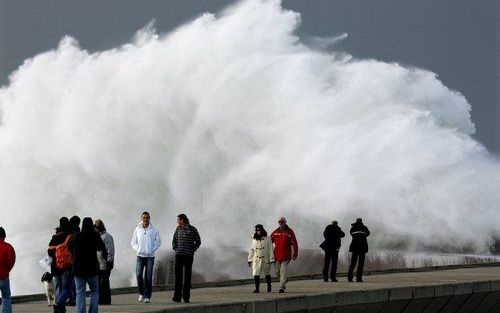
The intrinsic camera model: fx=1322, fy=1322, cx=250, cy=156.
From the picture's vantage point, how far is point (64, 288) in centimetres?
1844

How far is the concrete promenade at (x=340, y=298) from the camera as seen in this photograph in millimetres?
20109

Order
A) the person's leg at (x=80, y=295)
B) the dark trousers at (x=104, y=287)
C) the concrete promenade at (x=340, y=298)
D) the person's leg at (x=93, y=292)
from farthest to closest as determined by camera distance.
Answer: the dark trousers at (x=104, y=287) → the concrete promenade at (x=340, y=298) → the person's leg at (x=93, y=292) → the person's leg at (x=80, y=295)

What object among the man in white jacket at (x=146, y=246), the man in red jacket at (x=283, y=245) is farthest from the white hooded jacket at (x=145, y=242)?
the man in red jacket at (x=283, y=245)

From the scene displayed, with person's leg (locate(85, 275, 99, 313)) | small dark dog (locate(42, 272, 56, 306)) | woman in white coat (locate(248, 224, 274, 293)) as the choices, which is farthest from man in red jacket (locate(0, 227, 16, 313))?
woman in white coat (locate(248, 224, 274, 293))

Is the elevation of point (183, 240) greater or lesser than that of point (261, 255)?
lesser

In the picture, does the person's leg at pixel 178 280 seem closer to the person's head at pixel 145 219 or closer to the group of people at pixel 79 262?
the person's head at pixel 145 219

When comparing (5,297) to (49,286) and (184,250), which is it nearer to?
(49,286)

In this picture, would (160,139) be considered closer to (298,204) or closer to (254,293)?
(298,204)

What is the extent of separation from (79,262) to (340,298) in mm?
5958

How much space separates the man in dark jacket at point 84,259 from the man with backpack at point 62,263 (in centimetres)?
64

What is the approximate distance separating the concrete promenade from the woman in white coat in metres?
0.40

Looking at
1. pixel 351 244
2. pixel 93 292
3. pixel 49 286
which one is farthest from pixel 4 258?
pixel 351 244

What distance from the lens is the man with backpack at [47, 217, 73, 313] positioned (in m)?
18.4

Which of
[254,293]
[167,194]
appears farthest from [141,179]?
[254,293]
